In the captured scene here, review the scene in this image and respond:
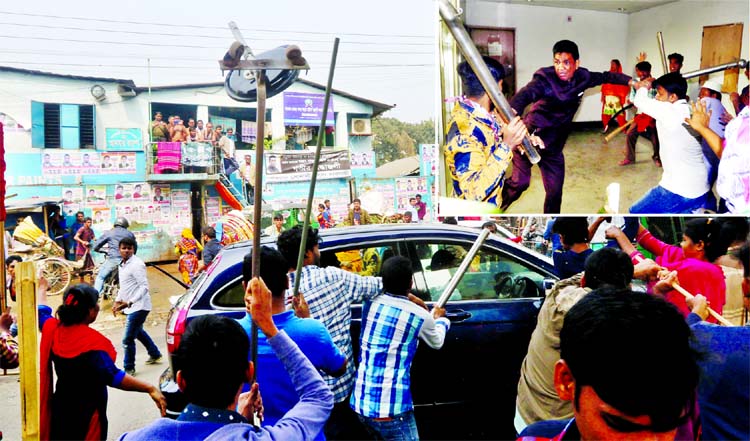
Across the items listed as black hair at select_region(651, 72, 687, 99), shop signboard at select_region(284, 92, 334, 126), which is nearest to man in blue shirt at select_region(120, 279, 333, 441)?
shop signboard at select_region(284, 92, 334, 126)

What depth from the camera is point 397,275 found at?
8.70 ft

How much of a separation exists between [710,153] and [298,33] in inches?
87.9

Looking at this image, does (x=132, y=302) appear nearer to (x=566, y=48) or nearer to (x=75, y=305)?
(x=75, y=305)

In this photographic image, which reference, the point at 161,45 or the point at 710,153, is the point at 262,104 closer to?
the point at 161,45

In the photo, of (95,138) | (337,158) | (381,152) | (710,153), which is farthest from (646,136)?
(95,138)

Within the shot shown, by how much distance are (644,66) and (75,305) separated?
303 centimetres

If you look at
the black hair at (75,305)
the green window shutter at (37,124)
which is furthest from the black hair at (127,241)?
the green window shutter at (37,124)

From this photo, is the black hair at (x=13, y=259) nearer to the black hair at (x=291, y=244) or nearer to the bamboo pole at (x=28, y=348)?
the bamboo pole at (x=28, y=348)

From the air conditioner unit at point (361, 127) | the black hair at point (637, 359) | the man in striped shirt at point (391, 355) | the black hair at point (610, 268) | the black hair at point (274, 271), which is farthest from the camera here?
the air conditioner unit at point (361, 127)

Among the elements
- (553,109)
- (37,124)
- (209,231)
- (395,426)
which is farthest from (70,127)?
(553,109)

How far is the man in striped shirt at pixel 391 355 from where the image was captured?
2.62m

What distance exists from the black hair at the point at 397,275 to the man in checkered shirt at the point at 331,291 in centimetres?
22

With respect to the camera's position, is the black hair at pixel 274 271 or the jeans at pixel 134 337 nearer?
the black hair at pixel 274 271

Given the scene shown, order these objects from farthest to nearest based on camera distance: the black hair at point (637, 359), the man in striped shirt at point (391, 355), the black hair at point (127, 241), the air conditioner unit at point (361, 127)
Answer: the air conditioner unit at point (361, 127), the black hair at point (127, 241), the man in striped shirt at point (391, 355), the black hair at point (637, 359)
